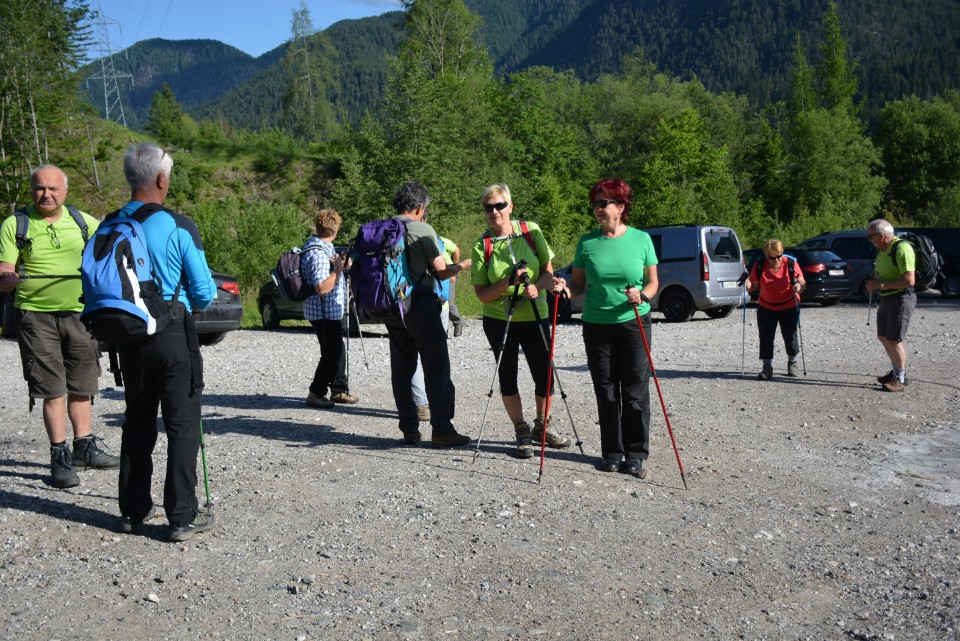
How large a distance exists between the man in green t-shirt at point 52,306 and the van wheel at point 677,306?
49.3 feet

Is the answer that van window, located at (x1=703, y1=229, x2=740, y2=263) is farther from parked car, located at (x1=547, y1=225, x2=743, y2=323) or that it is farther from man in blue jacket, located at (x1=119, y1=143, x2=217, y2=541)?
man in blue jacket, located at (x1=119, y1=143, x2=217, y2=541)

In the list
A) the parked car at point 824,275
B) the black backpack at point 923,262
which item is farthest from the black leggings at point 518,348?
the parked car at point 824,275

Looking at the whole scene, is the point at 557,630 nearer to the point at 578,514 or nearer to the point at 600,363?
the point at 578,514

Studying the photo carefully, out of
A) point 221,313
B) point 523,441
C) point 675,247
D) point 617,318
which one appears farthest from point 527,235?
point 675,247

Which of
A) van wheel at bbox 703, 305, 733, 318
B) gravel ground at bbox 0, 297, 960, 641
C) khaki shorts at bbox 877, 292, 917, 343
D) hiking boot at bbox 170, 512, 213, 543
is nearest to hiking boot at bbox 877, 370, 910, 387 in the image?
khaki shorts at bbox 877, 292, 917, 343

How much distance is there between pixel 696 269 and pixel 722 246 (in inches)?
33.7

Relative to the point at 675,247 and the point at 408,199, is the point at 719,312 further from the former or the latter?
the point at 408,199

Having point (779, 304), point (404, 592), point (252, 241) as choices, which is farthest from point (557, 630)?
point (252, 241)

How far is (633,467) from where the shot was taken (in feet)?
20.4

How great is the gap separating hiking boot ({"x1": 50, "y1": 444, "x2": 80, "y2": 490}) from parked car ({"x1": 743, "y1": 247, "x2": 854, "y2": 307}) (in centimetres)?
1916

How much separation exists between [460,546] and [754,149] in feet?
244

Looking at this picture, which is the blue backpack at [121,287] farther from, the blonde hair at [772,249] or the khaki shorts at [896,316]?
the blonde hair at [772,249]

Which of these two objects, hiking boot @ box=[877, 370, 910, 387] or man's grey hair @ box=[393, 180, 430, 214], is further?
hiking boot @ box=[877, 370, 910, 387]

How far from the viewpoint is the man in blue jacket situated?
475 cm
